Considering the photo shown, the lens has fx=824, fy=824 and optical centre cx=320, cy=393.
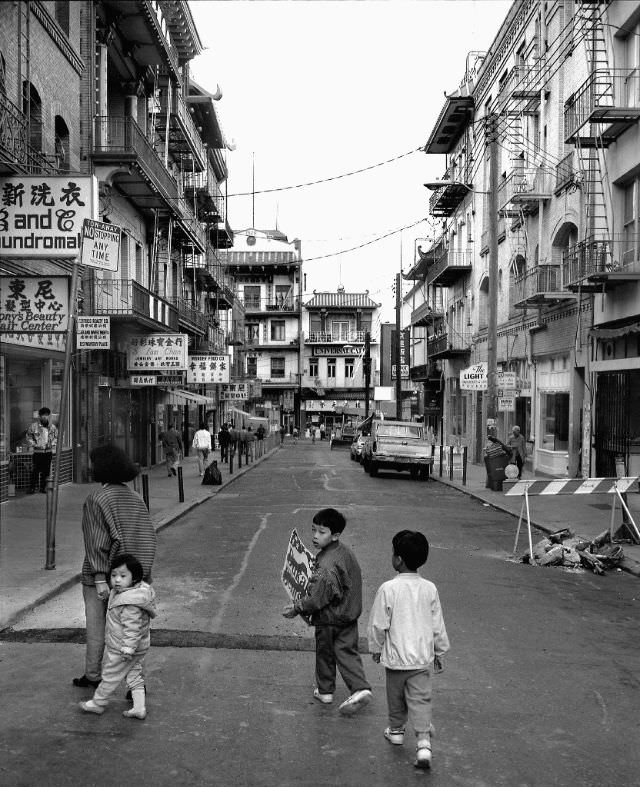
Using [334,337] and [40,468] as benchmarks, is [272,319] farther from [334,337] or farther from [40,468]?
[40,468]

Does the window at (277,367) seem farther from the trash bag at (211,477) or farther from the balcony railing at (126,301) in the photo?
the trash bag at (211,477)

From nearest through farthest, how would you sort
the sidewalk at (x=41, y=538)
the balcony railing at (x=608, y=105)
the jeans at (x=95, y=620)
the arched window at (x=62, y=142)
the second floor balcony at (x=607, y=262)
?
1. the jeans at (x=95, y=620)
2. the sidewalk at (x=41, y=538)
3. the balcony railing at (x=608, y=105)
4. the second floor balcony at (x=607, y=262)
5. the arched window at (x=62, y=142)

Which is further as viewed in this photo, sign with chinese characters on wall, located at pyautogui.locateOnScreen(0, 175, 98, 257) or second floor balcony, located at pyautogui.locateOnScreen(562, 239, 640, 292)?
second floor balcony, located at pyautogui.locateOnScreen(562, 239, 640, 292)

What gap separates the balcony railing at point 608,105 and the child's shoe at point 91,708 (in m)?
15.7

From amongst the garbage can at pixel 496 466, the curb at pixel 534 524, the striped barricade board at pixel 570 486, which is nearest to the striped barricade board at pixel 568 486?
the striped barricade board at pixel 570 486

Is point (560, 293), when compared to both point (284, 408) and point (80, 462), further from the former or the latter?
point (284, 408)

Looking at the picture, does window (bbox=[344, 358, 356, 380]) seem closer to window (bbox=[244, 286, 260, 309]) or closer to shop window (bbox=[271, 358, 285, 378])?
shop window (bbox=[271, 358, 285, 378])

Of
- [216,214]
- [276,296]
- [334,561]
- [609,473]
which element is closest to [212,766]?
[334,561]

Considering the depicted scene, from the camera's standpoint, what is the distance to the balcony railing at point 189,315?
32219mm

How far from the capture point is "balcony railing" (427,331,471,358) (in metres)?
39.0

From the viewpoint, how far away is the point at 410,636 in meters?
4.86

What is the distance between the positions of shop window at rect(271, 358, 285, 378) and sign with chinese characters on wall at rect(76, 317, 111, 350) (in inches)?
2593

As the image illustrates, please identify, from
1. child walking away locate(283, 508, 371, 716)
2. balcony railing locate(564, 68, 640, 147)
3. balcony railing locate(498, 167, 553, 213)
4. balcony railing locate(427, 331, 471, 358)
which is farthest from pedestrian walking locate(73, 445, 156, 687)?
balcony railing locate(427, 331, 471, 358)

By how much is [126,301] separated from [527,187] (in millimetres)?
13731
